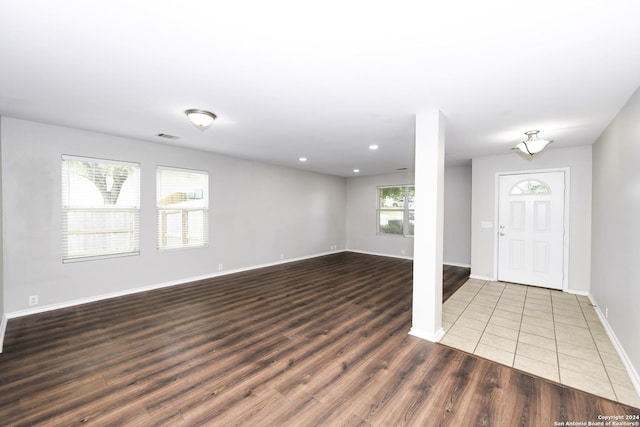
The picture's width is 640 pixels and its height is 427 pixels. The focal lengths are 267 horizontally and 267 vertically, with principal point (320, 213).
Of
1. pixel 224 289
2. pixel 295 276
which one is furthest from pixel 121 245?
pixel 295 276

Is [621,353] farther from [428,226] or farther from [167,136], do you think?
[167,136]

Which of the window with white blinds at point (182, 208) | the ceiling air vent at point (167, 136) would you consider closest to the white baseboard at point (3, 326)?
the window with white blinds at point (182, 208)

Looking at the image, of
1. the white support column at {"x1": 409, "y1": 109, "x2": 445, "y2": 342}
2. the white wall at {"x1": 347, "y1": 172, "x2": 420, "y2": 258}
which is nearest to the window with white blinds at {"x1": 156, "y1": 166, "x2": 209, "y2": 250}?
the white support column at {"x1": 409, "y1": 109, "x2": 445, "y2": 342}

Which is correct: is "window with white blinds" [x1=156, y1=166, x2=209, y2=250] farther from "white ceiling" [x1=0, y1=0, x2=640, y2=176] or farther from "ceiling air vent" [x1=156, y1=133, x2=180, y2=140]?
"white ceiling" [x1=0, y1=0, x2=640, y2=176]

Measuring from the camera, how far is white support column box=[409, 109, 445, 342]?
281cm

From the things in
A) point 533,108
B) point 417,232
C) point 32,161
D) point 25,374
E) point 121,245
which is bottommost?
point 25,374

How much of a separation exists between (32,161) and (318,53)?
4.04 meters

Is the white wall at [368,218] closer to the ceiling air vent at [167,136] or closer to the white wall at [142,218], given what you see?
the white wall at [142,218]

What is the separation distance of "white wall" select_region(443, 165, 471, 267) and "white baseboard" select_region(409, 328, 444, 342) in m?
4.20

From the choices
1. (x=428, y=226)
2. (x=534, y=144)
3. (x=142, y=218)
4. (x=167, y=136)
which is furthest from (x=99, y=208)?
(x=534, y=144)

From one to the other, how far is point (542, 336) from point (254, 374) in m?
3.11

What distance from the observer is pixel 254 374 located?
88.1 inches

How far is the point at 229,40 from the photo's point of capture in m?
1.74

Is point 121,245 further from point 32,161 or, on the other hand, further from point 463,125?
point 463,125
